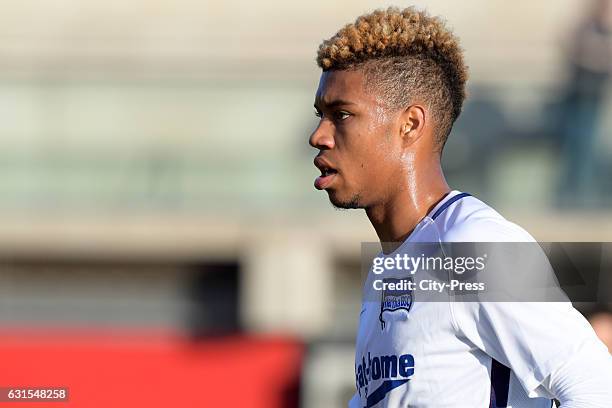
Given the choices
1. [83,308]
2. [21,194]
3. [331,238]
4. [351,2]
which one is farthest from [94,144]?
[351,2]

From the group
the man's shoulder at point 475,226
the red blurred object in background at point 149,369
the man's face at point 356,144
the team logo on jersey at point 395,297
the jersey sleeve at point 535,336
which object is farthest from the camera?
the red blurred object in background at point 149,369

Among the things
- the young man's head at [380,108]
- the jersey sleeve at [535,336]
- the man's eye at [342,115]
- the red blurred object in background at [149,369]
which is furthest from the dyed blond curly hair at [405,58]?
the red blurred object in background at [149,369]

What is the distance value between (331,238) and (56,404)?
21.2ft

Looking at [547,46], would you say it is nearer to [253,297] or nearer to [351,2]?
[351,2]

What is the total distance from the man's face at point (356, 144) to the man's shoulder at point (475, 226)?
0.28 metres

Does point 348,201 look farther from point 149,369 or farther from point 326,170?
point 149,369

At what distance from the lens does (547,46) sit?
41.6ft

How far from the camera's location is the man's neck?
378cm

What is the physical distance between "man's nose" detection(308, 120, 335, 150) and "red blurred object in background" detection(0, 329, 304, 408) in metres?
6.38

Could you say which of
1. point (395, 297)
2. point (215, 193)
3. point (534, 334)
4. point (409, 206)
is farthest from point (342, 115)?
point (215, 193)

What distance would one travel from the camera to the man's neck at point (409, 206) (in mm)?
3779

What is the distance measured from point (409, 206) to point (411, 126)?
0.25 meters

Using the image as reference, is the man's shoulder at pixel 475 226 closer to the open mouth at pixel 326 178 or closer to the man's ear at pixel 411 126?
the man's ear at pixel 411 126

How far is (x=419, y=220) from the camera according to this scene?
3.77 meters
